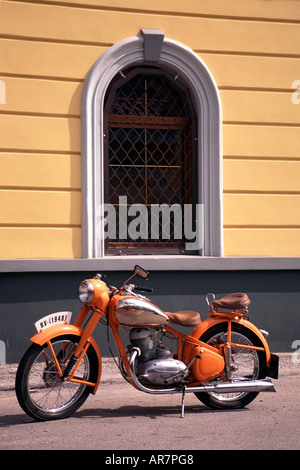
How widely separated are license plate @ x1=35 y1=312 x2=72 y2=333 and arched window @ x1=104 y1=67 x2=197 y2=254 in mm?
2346

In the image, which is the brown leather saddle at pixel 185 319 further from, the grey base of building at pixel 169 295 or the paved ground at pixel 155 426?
the grey base of building at pixel 169 295

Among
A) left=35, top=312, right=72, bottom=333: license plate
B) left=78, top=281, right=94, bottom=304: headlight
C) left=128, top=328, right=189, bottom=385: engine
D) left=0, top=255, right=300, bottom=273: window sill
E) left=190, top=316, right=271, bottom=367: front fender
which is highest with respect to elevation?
left=0, top=255, right=300, bottom=273: window sill

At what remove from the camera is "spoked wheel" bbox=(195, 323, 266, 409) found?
5.18 metres

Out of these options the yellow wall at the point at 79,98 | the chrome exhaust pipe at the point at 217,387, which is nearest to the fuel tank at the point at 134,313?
the chrome exhaust pipe at the point at 217,387

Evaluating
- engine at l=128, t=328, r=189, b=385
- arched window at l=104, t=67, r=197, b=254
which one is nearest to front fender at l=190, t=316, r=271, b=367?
engine at l=128, t=328, r=189, b=385

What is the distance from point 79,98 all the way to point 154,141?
1.01 metres

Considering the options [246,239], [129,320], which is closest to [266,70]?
[246,239]

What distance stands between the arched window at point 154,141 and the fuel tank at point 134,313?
2.20 metres

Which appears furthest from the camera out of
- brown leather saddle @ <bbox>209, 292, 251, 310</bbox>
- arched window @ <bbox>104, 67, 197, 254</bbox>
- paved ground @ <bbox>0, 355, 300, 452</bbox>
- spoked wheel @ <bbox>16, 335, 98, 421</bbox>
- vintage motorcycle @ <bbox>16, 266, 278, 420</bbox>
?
arched window @ <bbox>104, 67, 197, 254</bbox>

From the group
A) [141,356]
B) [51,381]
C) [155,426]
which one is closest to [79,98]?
[141,356]

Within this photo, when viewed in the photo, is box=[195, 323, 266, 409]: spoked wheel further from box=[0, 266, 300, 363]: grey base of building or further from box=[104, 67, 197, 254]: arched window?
box=[104, 67, 197, 254]: arched window

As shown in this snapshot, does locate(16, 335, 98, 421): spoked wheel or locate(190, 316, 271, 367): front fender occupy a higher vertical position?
locate(190, 316, 271, 367): front fender

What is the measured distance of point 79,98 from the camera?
7.02 m

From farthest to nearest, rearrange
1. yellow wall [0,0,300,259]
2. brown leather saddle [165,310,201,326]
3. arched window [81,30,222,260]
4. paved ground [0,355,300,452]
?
arched window [81,30,222,260] → yellow wall [0,0,300,259] → brown leather saddle [165,310,201,326] → paved ground [0,355,300,452]
